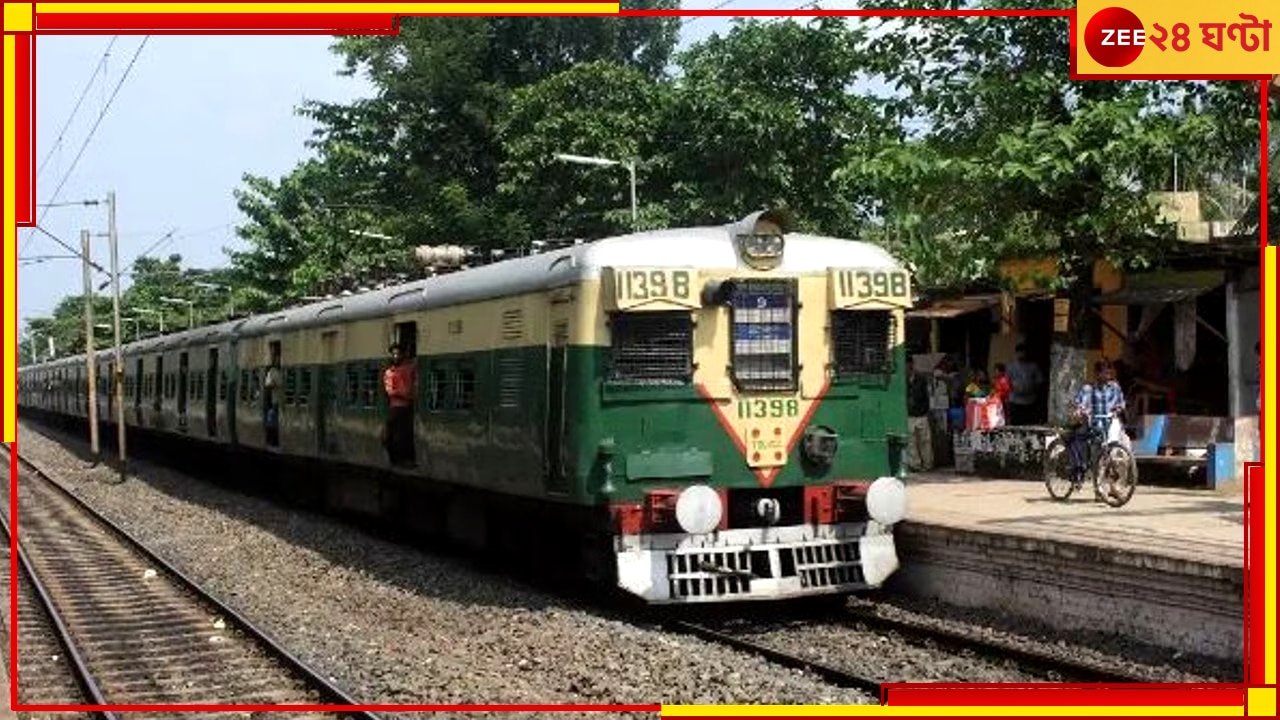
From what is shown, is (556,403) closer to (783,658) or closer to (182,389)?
(783,658)

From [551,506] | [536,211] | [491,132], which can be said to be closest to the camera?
[551,506]

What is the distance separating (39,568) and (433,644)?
7.48 meters

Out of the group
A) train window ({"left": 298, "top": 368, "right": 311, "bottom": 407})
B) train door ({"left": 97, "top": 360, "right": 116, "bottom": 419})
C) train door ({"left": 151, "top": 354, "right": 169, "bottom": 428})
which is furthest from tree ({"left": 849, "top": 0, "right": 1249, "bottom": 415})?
train door ({"left": 97, "top": 360, "right": 116, "bottom": 419})

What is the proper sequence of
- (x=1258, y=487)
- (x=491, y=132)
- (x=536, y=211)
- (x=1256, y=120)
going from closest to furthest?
(x=1258, y=487) → (x=1256, y=120) → (x=536, y=211) → (x=491, y=132)

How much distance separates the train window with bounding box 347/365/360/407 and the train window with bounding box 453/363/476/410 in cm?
322

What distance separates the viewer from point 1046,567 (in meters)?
10.8

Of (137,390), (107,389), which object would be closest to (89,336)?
(137,390)

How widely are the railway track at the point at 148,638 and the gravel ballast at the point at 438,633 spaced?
23 cm

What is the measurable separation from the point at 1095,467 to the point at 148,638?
8.32 metres

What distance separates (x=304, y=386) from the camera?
1880cm

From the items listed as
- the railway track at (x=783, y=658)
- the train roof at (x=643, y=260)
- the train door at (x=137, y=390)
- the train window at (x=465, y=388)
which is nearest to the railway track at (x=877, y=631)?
the railway track at (x=783, y=658)

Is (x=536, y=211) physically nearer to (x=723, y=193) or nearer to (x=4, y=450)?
(x=723, y=193)

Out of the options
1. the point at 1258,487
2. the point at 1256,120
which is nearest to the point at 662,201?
the point at 1256,120

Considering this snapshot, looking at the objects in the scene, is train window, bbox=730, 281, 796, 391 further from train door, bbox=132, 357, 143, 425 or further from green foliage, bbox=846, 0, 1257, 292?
train door, bbox=132, 357, 143, 425
